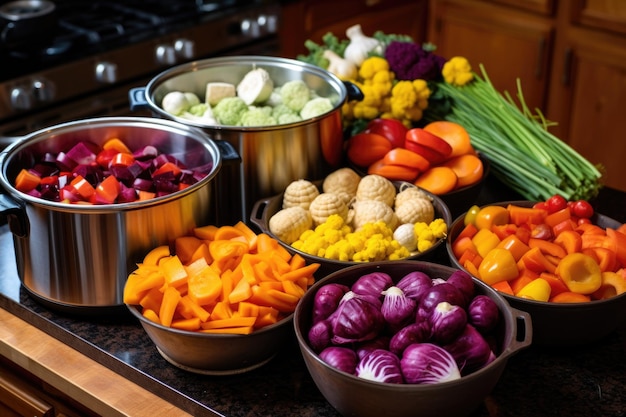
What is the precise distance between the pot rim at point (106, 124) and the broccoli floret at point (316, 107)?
0.91ft

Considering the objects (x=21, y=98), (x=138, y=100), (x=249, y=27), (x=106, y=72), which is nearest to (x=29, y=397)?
(x=138, y=100)

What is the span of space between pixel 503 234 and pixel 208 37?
72.2 inches

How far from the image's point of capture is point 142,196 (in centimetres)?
143

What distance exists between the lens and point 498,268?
1329mm

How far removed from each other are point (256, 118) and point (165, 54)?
4.19 feet

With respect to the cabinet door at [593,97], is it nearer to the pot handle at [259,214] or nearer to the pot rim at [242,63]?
the pot rim at [242,63]

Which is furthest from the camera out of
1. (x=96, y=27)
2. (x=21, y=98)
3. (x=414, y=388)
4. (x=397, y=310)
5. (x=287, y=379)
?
(x=96, y=27)

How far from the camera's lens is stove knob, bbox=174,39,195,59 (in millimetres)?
2910

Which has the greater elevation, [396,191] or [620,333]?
[396,191]

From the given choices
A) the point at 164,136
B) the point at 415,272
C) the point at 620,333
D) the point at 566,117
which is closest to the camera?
the point at 415,272

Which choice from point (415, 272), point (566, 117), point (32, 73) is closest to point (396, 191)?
point (415, 272)

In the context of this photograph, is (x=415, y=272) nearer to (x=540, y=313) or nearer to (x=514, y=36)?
(x=540, y=313)

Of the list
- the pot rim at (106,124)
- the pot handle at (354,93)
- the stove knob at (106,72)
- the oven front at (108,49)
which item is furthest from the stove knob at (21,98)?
the pot handle at (354,93)

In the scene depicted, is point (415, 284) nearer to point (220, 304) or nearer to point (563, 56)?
point (220, 304)
